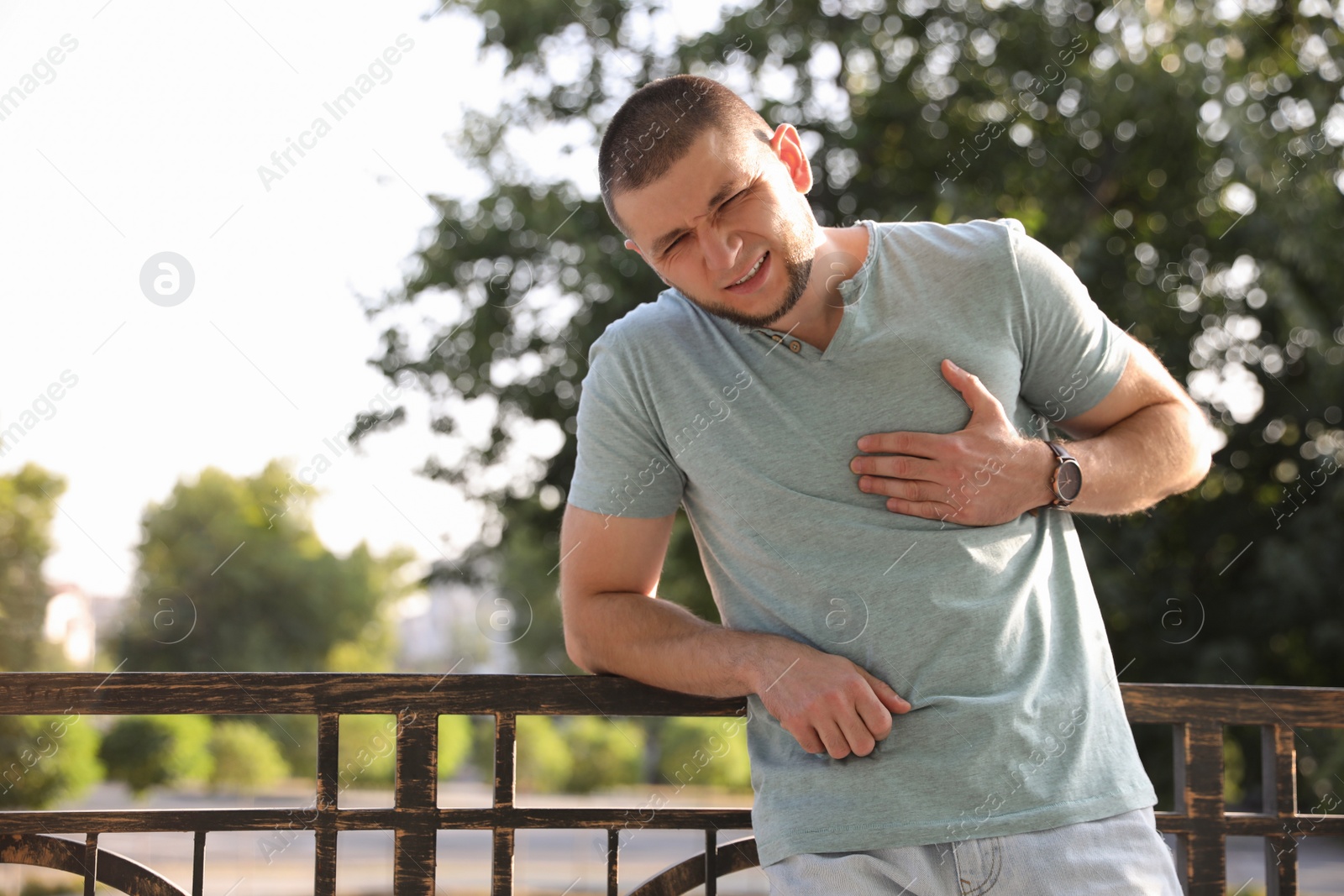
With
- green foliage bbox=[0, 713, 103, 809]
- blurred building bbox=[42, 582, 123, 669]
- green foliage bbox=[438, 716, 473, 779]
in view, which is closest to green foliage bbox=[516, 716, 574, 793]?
green foliage bbox=[438, 716, 473, 779]

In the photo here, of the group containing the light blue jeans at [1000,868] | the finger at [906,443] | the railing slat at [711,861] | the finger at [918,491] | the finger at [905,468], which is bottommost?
the light blue jeans at [1000,868]

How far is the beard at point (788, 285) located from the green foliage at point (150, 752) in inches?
1358

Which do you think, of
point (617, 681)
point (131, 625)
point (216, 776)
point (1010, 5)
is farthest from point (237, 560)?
point (617, 681)

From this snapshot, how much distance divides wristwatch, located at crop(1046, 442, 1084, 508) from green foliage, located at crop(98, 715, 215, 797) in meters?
34.6

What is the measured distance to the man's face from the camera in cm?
165

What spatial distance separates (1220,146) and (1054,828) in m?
9.96

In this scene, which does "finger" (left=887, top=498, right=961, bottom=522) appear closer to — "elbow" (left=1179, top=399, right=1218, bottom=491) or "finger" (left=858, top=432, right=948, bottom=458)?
"finger" (left=858, top=432, right=948, bottom=458)

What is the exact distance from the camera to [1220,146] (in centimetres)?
986

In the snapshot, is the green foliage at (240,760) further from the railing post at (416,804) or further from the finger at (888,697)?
the finger at (888,697)

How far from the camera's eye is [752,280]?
1664 mm

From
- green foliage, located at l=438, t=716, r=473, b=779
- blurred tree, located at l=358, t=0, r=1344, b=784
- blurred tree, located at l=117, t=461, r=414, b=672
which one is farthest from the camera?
blurred tree, located at l=117, t=461, r=414, b=672

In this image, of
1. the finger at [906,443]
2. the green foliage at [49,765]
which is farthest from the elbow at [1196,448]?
the green foliage at [49,765]

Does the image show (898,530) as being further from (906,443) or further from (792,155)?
(792,155)

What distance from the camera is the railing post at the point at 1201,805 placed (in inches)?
77.0
